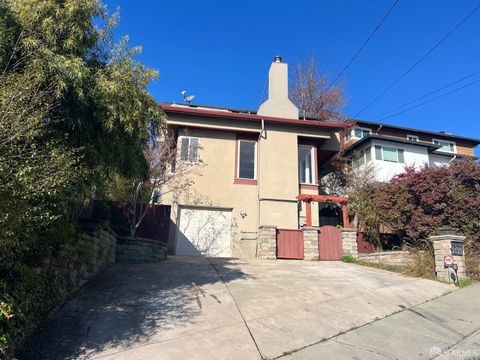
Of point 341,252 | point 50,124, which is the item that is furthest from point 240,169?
point 50,124

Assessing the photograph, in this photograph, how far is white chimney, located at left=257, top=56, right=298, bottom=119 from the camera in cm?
1744

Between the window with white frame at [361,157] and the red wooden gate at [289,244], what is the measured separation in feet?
39.7

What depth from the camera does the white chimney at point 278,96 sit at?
57.2ft

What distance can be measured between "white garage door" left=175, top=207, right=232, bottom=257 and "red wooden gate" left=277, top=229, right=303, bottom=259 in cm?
239

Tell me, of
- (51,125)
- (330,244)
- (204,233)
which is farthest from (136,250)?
(330,244)

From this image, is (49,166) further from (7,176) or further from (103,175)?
(103,175)

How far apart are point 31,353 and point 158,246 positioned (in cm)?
731

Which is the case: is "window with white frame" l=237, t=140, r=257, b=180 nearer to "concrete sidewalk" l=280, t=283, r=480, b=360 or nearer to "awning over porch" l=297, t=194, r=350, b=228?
"awning over porch" l=297, t=194, r=350, b=228

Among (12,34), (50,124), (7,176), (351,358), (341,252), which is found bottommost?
(351,358)

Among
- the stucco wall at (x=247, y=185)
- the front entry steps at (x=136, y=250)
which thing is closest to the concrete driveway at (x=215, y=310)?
the front entry steps at (x=136, y=250)

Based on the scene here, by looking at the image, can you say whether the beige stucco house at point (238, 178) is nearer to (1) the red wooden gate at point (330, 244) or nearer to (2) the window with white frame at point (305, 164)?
(2) the window with white frame at point (305, 164)

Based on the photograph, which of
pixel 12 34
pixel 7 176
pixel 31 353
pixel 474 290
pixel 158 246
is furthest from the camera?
pixel 158 246

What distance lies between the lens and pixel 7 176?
4223mm

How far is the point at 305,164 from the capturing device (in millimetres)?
17359
